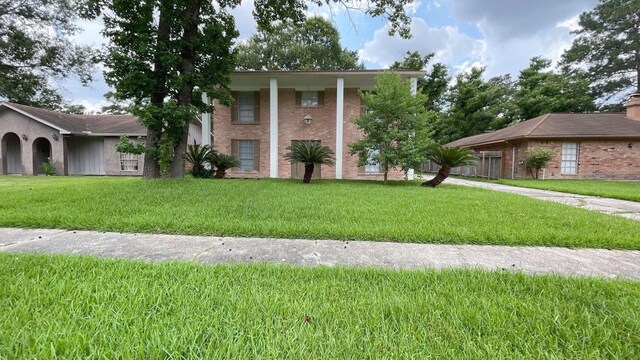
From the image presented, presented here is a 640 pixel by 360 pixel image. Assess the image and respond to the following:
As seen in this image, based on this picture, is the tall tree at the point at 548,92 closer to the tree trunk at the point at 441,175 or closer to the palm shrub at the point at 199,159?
the tree trunk at the point at 441,175

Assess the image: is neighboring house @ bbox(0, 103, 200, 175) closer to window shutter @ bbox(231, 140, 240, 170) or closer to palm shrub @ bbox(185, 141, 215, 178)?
window shutter @ bbox(231, 140, 240, 170)

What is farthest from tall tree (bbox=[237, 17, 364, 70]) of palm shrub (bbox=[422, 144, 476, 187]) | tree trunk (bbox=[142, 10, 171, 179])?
palm shrub (bbox=[422, 144, 476, 187])

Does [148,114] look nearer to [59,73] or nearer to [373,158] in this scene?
[373,158]

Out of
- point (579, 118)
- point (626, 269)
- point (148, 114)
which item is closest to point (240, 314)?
point (626, 269)

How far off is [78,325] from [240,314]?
89 centimetres

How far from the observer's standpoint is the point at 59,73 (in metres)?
18.0

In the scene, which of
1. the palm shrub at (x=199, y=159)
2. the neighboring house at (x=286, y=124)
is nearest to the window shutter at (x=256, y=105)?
the neighboring house at (x=286, y=124)

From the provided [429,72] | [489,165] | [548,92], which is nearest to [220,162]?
[489,165]

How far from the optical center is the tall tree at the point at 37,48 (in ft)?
53.7

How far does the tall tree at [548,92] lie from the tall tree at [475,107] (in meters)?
1.82

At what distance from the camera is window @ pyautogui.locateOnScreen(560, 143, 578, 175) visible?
1569 centimetres

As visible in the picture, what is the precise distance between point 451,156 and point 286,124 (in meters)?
8.33

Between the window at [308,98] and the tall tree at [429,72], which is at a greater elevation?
the tall tree at [429,72]

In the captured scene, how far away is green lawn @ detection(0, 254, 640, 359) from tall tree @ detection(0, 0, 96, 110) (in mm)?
19109
